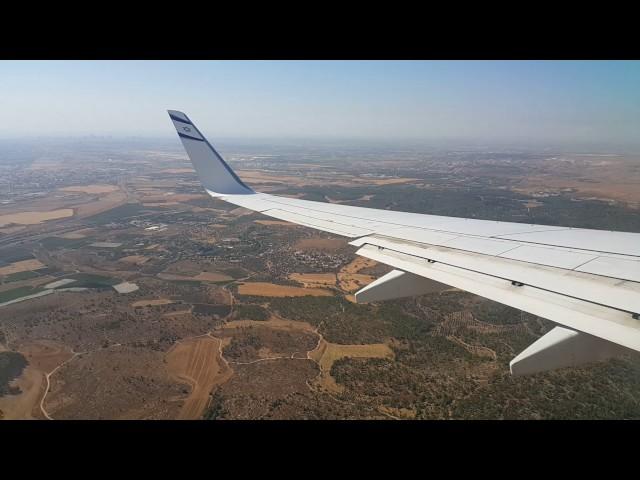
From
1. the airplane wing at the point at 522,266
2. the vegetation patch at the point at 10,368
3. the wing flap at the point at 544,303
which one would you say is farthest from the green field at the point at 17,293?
the wing flap at the point at 544,303

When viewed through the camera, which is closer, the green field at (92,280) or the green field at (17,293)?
the green field at (17,293)

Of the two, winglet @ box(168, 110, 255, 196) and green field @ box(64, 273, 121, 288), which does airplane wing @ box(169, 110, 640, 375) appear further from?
green field @ box(64, 273, 121, 288)

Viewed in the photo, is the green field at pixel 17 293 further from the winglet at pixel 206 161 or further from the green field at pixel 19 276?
the winglet at pixel 206 161

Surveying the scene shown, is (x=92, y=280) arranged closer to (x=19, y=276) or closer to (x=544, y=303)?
(x=19, y=276)

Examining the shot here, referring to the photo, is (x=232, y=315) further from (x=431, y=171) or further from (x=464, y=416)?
(x=431, y=171)

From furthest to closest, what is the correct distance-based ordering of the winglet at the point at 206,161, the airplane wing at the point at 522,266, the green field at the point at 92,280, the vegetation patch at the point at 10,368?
the green field at the point at 92,280, the vegetation patch at the point at 10,368, the winglet at the point at 206,161, the airplane wing at the point at 522,266

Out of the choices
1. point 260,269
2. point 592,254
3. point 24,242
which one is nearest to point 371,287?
point 592,254
